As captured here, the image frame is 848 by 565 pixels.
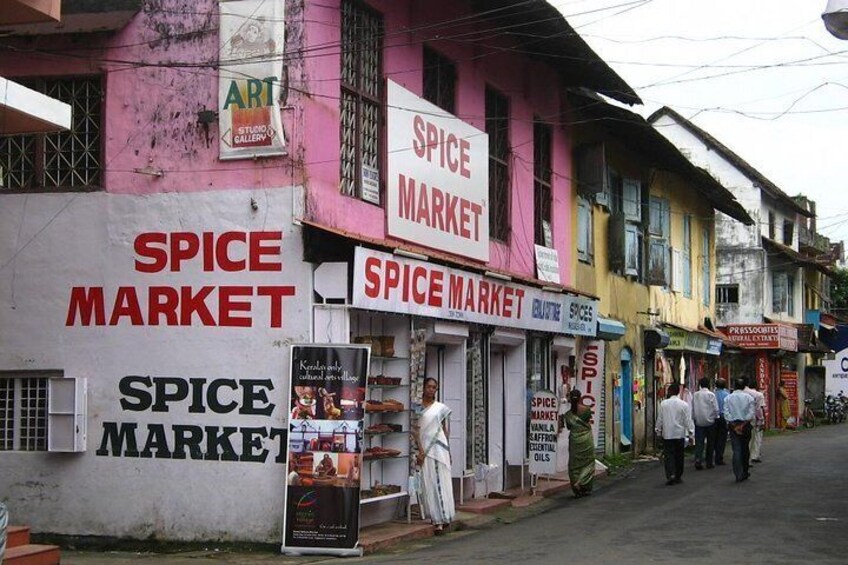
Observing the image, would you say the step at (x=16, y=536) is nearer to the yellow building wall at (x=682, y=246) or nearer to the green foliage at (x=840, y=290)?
the yellow building wall at (x=682, y=246)

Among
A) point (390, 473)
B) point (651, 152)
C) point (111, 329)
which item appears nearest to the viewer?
point (111, 329)

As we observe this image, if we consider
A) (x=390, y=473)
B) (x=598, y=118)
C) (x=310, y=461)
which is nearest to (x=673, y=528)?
(x=390, y=473)

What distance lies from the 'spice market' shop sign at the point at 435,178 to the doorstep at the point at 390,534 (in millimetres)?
3528

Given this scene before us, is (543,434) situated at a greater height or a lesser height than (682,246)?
lesser

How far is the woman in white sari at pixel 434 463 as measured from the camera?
1334 centimetres

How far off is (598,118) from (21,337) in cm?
1297

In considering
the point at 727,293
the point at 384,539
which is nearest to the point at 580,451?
the point at 384,539

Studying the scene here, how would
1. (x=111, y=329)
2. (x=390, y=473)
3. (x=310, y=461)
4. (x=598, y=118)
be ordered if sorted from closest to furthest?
(x=310, y=461)
(x=111, y=329)
(x=390, y=473)
(x=598, y=118)

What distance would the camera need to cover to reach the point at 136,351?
12.5 m

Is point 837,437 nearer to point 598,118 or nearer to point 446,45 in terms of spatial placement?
point 598,118

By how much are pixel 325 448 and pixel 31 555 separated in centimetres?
300

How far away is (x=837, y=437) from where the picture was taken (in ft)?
109

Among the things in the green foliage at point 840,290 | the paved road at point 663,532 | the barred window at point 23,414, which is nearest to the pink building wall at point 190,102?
the barred window at point 23,414

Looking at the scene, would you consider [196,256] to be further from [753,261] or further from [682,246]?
[753,261]
